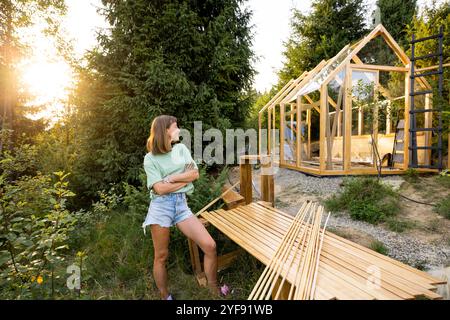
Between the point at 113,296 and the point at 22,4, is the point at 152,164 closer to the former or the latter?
the point at 113,296

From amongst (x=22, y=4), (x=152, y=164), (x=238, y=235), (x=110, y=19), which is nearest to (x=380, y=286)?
(x=238, y=235)

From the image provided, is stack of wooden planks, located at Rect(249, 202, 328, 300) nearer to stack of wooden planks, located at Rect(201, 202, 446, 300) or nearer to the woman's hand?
stack of wooden planks, located at Rect(201, 202, 446, 300)

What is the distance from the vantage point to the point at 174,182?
2.24 metres

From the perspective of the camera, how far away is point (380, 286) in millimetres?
1315

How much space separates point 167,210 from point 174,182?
256mm

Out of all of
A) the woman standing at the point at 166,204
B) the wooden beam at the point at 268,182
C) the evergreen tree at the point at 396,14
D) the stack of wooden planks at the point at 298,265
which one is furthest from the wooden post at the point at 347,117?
the evergreen tree at the point at 396,14

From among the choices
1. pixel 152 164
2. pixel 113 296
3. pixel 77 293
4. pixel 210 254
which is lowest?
pixel 113 296

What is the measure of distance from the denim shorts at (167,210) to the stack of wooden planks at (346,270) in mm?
442

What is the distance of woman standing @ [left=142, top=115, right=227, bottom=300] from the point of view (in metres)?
2.19

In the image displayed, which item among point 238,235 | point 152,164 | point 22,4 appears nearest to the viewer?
point 238,235

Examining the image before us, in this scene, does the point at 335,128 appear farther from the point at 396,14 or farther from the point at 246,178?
the point at 396,14

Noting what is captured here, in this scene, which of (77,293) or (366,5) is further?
(366,5)
